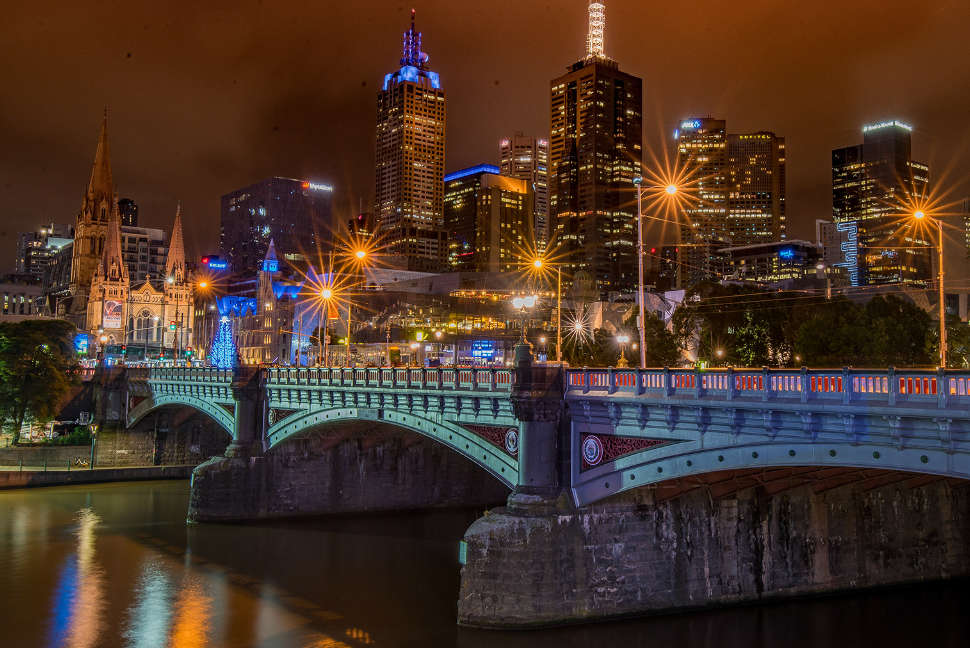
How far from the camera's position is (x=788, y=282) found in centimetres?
11494

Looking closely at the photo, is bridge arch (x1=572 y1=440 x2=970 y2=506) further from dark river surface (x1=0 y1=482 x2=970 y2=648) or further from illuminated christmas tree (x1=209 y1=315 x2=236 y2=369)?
illuminated christmas tree (x1=209 y1=315 x2=236 y2=369)

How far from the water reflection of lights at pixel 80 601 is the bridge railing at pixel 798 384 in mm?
21133

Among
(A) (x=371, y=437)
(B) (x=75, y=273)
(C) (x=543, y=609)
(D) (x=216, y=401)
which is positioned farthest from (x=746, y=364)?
(B) (x=75, y=273)

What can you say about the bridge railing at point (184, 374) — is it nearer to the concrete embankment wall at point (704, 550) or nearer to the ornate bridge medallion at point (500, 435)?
the ornate bridge medallion at point (500, 435)

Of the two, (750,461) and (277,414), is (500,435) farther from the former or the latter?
(277,414)

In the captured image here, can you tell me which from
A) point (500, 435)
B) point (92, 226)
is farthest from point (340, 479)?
point (92, 226)

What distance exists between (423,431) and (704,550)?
42.5 ft

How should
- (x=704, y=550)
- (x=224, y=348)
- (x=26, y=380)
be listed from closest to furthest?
(x=704, y=550), (x=26, y=380), (x=224, y=348)

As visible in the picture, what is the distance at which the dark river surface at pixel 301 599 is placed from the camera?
29391 millimetres

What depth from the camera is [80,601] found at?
35.1m

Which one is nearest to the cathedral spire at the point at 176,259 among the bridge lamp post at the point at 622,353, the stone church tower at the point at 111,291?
the stone church tower at the point at 111,291

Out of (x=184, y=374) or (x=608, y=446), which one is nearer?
(x=608, y=446)

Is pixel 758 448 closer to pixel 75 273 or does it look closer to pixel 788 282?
pixel 788 282

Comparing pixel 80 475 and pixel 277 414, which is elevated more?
pixel 277 414
